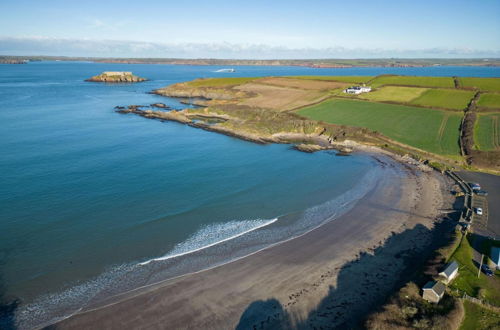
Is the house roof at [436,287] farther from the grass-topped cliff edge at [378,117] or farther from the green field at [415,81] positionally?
the green field at [415,81]

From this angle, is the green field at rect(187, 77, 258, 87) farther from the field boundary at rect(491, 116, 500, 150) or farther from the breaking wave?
the breaking wave

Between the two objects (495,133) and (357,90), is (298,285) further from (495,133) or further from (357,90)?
(357,90)

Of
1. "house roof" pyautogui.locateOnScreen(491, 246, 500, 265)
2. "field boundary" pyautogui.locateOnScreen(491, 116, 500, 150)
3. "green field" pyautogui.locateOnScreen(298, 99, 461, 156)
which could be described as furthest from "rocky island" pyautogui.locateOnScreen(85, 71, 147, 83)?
"house roof" pyautogui.locateOnScreen(491, 246, 500, 265)

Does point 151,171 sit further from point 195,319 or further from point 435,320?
point 435,320

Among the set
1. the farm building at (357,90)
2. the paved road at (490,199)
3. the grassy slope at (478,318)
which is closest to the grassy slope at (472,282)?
the grassy slope at (478,318)

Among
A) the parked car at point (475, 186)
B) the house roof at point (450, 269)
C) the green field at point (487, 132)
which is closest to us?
the house roof at point (450, 269)

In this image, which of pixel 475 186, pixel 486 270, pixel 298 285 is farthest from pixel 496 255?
pixel 475 186
